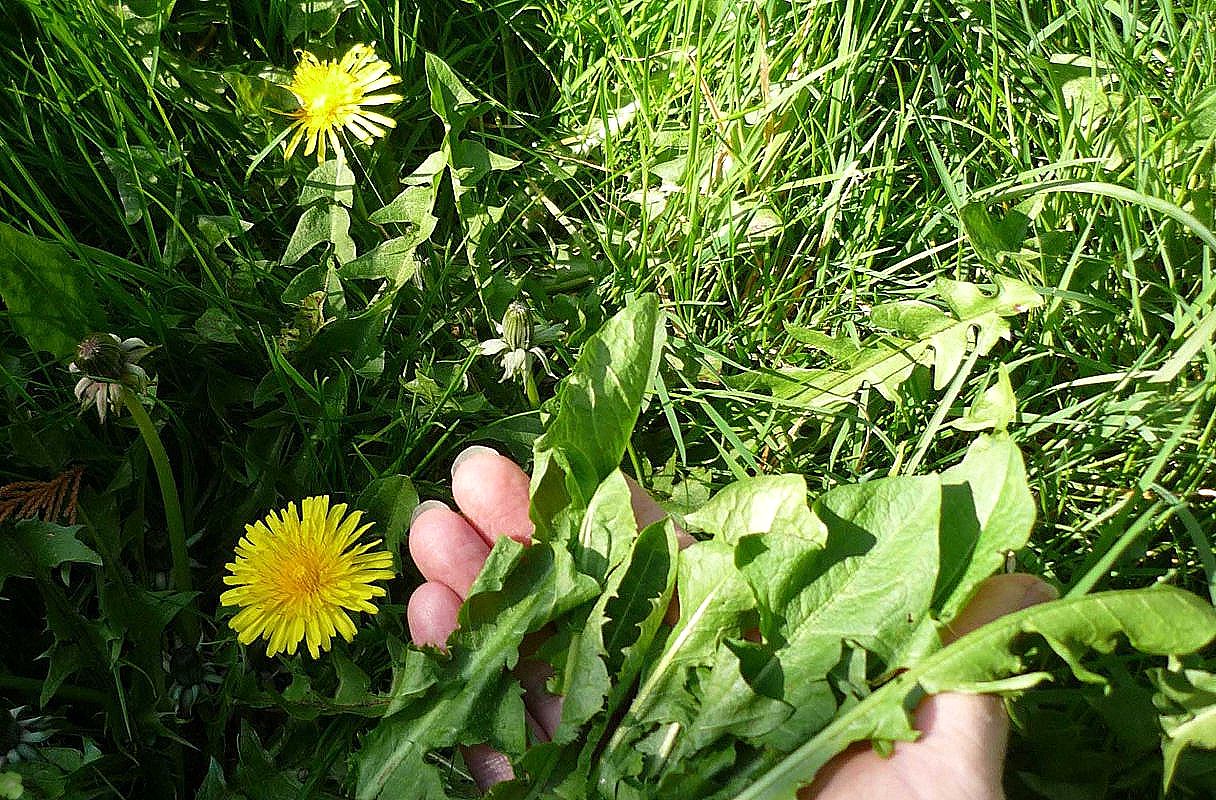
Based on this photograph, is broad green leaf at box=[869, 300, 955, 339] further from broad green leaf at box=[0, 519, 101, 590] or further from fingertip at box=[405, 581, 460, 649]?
broad green leaf at box=[0, 519, 101, 590]

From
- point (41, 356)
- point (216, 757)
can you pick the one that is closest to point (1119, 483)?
point (216, 757)

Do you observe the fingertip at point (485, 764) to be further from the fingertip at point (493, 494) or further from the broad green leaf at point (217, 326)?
the broad green leaf at point (217, 326)

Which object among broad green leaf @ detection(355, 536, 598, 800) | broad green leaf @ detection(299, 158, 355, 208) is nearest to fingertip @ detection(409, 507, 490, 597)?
broad green leaf @ detection(355, 536, 598, 800)

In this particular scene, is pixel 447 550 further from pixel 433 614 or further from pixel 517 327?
pixel 517 327

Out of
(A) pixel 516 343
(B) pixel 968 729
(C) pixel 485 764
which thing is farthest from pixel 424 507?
(B) pixel 968 729

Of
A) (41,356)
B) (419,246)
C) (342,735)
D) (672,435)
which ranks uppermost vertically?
(41,356)

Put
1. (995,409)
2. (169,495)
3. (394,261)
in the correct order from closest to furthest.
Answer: (995,409) → (169,495) → (394,261)

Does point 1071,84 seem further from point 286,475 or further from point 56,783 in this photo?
point 56,783
